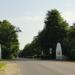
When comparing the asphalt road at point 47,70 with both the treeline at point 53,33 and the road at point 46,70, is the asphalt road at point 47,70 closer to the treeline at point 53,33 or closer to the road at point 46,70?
the road at point 46,70

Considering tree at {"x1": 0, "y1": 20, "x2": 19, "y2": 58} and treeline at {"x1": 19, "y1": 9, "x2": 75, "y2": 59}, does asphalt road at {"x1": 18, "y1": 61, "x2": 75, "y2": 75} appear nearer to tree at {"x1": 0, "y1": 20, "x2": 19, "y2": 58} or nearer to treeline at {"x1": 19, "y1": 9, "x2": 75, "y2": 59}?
treeline at {"x1": 19, "y1": 9, "x2": 75, "y2": 59}

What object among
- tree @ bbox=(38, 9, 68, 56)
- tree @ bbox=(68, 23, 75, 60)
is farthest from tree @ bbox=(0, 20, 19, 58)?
tree @ bbox=(68, 23, 75, 60)

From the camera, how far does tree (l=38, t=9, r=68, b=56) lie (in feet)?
310

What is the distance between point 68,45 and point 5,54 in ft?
96.9

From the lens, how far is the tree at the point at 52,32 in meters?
94.4

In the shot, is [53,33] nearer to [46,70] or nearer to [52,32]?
[52,32]

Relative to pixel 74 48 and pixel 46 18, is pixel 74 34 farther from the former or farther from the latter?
pixel 46 18

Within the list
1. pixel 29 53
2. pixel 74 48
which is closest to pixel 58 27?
pixel 74 48

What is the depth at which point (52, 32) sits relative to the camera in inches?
3743

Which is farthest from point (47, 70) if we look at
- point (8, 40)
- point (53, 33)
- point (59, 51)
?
point (8, 40)

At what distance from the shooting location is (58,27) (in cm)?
9656

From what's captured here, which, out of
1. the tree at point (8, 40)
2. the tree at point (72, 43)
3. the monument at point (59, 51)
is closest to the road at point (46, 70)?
the tree at point (72, 43)

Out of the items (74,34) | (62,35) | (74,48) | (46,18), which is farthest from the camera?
(46,18)

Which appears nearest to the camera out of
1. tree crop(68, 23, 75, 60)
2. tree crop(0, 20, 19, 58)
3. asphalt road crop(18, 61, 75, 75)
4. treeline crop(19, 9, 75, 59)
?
asphalt road crop(18, 61, 75, 75)
